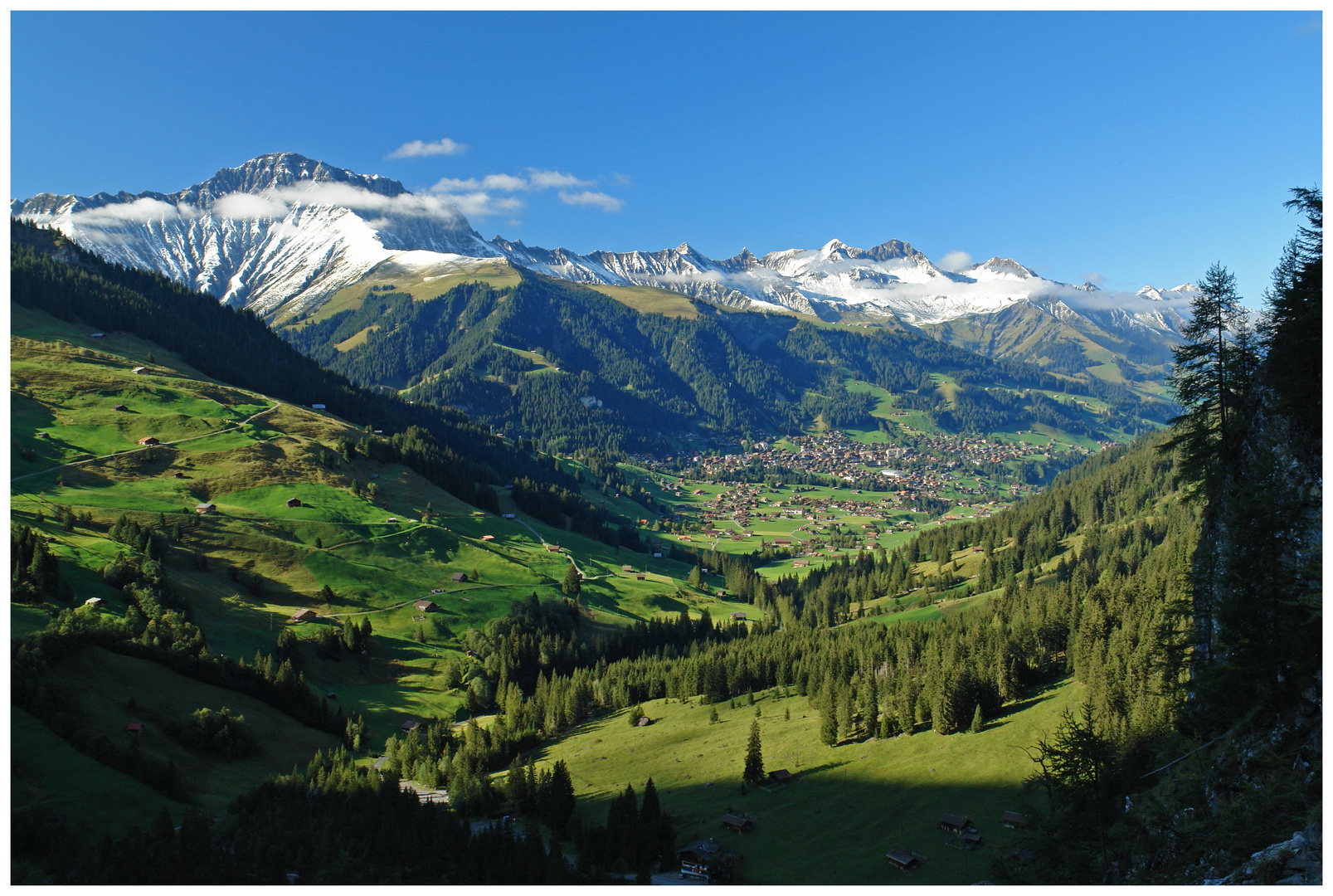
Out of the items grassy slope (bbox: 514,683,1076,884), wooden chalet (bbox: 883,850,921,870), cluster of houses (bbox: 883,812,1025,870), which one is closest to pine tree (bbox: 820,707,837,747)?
grassy slope (bbox: 514,683,1076,884)

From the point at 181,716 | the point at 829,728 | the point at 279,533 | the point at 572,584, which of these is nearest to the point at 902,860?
the point at 829,728

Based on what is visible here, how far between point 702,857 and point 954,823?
64.0ft

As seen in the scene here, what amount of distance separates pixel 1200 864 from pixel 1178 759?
12.0 meters

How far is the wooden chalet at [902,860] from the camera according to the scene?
169 ft

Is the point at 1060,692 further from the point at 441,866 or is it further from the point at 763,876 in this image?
the point at 441,866

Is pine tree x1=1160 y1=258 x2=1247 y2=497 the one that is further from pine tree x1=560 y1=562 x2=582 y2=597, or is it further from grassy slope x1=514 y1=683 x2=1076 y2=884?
pine tree x1=560 y1=562 x2=582 y2=597

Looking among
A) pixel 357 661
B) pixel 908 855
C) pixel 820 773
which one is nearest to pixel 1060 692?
pixel 820 773

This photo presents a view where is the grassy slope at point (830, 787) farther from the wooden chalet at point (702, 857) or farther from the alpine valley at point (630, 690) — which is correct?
the wooden chalet at point (702, 857)

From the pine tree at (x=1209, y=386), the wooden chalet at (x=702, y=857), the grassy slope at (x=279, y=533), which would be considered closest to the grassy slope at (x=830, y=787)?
the wooden chalet at (x=702, y=857)

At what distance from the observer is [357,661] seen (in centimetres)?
11394

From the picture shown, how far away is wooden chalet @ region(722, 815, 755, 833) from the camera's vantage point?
6322 cm

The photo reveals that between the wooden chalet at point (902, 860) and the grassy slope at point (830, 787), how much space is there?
634 mm

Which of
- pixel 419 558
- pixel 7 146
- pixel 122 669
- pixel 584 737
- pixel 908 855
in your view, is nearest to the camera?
pixel 7 146

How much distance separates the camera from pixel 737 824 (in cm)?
6334
